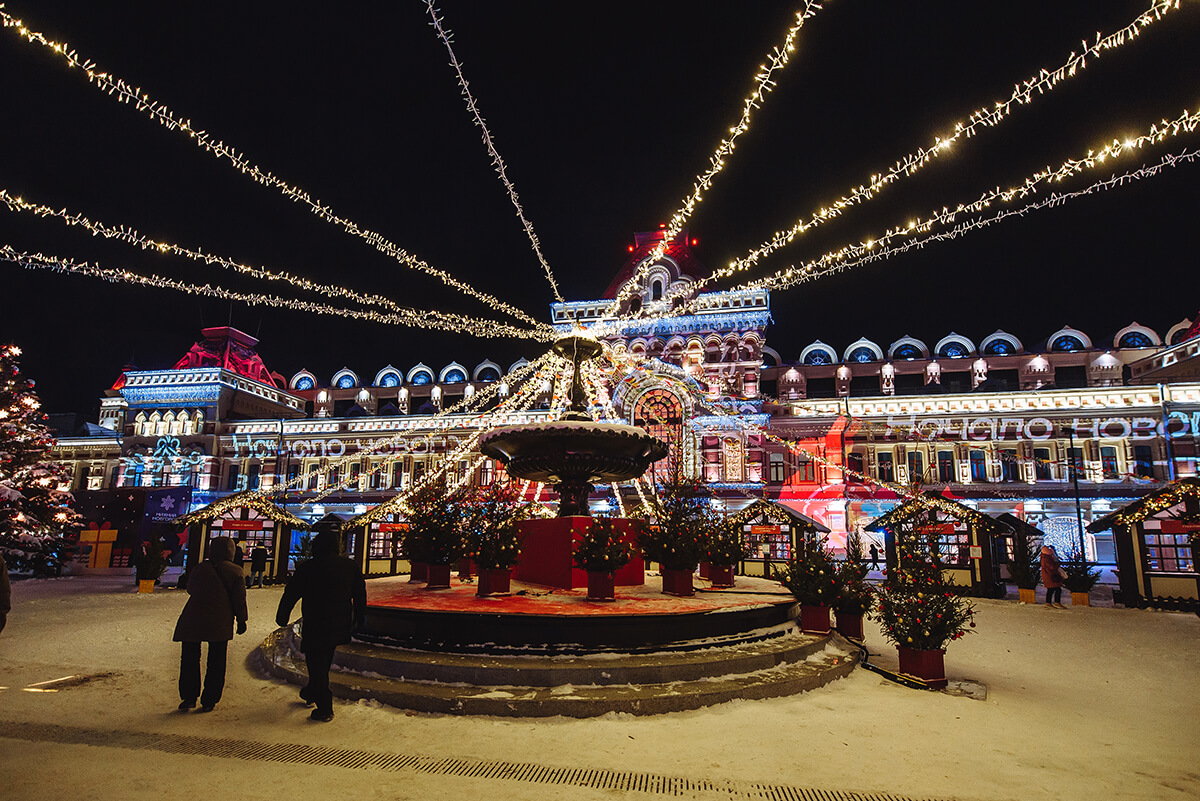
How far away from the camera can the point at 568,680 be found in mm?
6594

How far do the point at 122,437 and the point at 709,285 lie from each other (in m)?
38.0

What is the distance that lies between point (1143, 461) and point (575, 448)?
1288 inches

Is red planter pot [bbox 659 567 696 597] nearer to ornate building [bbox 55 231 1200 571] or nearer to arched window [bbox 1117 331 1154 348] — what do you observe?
ornate building [bbox 55 231 1200 571]

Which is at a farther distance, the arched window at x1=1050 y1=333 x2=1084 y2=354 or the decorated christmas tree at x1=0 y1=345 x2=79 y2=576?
the arched window at x1=1050 y1=333 x2=1084 y2=354

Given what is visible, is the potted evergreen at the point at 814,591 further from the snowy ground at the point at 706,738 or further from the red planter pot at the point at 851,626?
the snowy ground at the point at 706,738

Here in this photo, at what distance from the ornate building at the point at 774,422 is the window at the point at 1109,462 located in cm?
8

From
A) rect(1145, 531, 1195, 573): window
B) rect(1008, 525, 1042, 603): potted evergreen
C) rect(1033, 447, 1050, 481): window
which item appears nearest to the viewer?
rect(1145, 531, 1195, 573): window

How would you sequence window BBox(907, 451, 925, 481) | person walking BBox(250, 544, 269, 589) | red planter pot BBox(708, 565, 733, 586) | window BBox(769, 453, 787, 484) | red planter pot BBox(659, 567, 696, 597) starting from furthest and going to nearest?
window BBox(769, 453, 787, 484), window BBox(907, 451, 925, 481), person walking BBox(250, 544, 269, 589), red planter pot BBox(708, 565, 733, 586), red planter pot BBox(659, 567, 696, 597)

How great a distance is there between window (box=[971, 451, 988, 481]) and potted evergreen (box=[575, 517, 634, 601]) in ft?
97.8

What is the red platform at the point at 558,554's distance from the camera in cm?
1052

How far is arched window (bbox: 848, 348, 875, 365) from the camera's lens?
4203 cm

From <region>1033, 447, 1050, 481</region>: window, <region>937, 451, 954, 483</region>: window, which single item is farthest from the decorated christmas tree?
<region>1033, 447, 1050, 481</region>: window

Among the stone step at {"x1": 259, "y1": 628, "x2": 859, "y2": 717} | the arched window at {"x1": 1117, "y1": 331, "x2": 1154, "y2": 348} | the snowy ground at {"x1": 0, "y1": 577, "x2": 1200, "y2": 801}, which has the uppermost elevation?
the arched window at {"x1": 1117, "y1": 331, "x2": 1154, "y2": 348}

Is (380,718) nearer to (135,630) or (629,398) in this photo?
(135,630)
